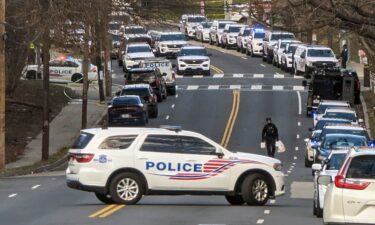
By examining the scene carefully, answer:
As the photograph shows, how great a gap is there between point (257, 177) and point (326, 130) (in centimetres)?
1462

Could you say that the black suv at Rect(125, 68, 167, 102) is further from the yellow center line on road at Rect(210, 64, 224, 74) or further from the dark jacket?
the dark jacket

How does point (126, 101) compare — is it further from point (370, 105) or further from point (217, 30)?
point (217, 30)

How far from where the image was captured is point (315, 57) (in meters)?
67.1

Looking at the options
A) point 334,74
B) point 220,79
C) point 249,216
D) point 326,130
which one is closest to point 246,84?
point 220,79

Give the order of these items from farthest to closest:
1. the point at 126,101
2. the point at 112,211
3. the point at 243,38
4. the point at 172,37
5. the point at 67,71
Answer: the point at 243,38
the point at 172,37
the point at 67,71
the point at 126,101
the point at 112,211

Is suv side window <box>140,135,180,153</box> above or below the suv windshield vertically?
below

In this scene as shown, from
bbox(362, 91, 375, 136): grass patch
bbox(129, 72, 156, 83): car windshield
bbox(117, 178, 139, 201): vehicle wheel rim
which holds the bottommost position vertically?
bbox(362, 91, 375, 136): grass patch

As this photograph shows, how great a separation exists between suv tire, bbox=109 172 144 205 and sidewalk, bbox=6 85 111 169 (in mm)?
17051

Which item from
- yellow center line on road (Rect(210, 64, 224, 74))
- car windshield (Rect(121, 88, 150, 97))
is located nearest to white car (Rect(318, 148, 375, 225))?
car windshield (Rect(121, 88, 150, 97))

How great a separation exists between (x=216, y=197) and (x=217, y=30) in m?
64.7

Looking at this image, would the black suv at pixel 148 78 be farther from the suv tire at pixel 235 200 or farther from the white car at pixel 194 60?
the suv tire at pixel 235 200

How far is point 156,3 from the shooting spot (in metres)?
54.3

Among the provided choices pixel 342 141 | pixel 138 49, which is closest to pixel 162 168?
pixel 342 141

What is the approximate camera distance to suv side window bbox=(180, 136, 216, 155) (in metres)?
25.0
